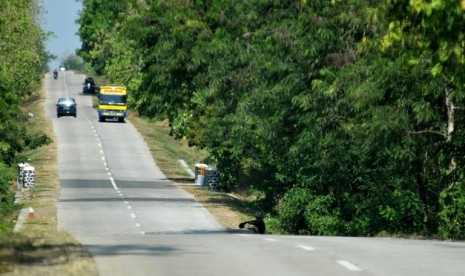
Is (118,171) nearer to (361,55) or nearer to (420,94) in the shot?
(361,55)

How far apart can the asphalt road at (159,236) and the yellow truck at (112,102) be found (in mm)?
1346

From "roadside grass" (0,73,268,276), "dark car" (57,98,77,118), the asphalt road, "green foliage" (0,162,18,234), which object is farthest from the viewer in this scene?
"dark car" (57,98,77,118)

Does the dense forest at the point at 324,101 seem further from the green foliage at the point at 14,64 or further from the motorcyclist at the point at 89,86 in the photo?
the motorcyclist at the point at 89,86

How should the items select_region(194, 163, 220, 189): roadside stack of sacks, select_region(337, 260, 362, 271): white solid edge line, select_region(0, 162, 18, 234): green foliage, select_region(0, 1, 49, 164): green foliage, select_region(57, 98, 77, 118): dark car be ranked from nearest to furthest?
select_region(337, 260, 362, 271): white solid edge line → select_region(0, 162, 18, 234): green foliage → select_region(0, 1, 49, 164): green foliage → select_region(194, 163, 220, 189): roadside stack of sacks → select_region(57, 98, 77, 118): dark car

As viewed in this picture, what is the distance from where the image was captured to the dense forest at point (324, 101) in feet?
113

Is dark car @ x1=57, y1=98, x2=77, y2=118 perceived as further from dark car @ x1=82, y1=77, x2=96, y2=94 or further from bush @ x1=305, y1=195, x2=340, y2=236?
bush @ x1=305, y1=195, x2=340, y2=236

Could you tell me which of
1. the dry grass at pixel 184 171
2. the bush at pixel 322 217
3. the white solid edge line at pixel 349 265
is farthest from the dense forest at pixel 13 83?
the bush at pixel 322 217

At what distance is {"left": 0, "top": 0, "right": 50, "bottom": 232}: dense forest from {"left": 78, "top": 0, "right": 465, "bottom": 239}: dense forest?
20.7 ft

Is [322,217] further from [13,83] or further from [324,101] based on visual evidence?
[13,83]

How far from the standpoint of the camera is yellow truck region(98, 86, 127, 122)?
11388cm

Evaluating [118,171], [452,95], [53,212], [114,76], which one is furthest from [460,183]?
[114,76]

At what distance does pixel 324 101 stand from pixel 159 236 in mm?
17540

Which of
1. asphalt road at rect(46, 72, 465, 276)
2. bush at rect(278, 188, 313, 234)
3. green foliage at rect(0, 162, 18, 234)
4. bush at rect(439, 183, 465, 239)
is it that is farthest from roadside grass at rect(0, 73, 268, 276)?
bush at rect(439, 183, 465, 239)

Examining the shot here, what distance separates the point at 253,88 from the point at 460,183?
1568cm
